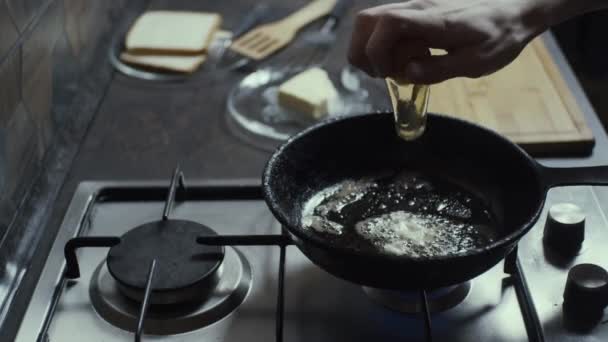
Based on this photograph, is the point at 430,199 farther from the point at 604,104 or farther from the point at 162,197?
the point at 604,104

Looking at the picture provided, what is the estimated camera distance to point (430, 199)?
0.76 meters

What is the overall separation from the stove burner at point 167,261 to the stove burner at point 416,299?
15 centimetres

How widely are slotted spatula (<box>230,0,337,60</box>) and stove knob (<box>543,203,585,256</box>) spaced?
0.55m

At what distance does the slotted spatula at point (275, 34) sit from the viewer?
1.15 metres

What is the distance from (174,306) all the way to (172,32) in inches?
23.8

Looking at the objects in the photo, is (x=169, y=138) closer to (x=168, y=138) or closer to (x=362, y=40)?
(x=168, y=138)

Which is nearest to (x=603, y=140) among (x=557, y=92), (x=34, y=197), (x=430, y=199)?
(x=557, y=92)

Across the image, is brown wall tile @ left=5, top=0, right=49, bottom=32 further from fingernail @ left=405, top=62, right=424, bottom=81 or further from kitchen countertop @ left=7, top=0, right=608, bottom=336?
fingernail @ left=405, top=62, right=424, bottom=81

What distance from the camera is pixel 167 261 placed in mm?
688

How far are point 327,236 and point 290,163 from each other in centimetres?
8

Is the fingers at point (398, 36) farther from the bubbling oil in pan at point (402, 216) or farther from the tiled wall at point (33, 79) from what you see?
A: the tiled wall at point (33, 79)

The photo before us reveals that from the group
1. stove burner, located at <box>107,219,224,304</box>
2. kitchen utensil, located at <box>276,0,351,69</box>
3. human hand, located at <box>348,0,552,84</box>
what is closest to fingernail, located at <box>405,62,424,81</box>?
human hand, located at <box>348,0,552,84</box>

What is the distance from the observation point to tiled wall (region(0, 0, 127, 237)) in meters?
0.75

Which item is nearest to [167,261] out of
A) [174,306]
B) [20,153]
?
[174,306]
